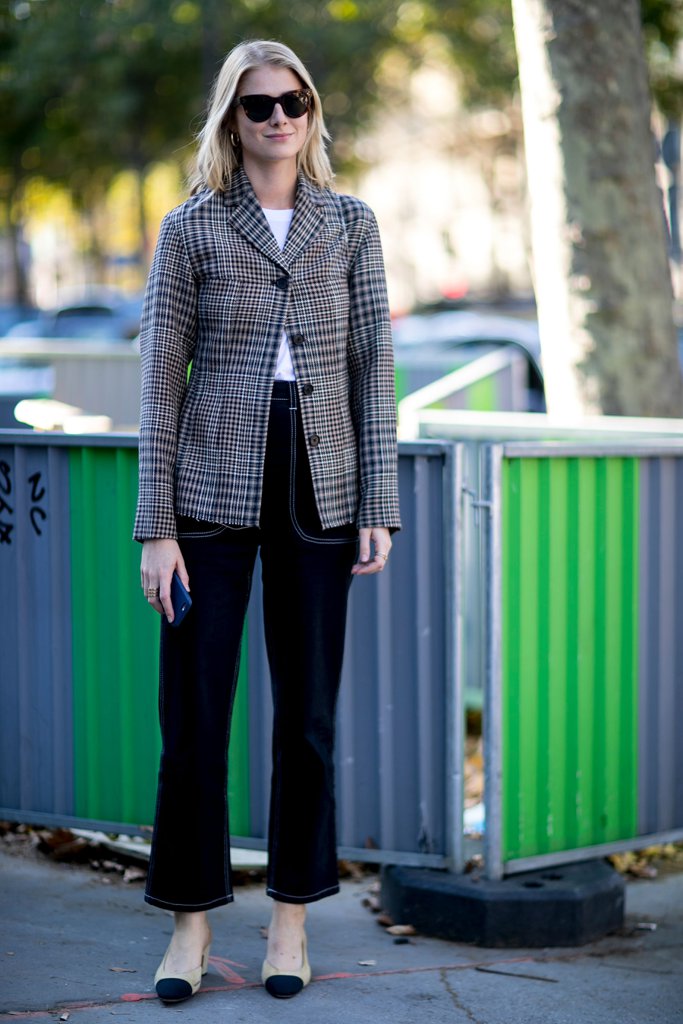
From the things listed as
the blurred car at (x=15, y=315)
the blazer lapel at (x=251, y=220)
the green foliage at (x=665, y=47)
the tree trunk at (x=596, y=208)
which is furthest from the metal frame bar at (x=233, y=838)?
the blurred car at (x=15, y=315)

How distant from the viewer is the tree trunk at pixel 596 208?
17.7ft

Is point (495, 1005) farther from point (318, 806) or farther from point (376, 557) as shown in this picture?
point (376, 557)

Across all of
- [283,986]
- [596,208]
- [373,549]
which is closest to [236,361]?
[373,549]

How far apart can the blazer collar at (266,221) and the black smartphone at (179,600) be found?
78cm

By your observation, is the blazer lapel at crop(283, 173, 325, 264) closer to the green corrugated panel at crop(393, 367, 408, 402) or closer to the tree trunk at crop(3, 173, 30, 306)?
the green corrugated panel at crop(393, 367, 408, 402)

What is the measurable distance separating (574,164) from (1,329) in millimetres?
27138

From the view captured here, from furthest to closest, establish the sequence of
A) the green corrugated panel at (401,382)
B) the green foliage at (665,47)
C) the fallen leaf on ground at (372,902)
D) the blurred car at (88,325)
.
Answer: the blurred car at (88,325) < the green foliage at (665,47) < the green corrugated panel at (401,382) < the fallen leaf on ground at (372,902)

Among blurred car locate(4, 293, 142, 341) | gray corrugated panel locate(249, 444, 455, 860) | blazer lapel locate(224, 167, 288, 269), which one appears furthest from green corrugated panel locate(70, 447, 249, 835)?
blurred car locate(4, 293, 142, 341)

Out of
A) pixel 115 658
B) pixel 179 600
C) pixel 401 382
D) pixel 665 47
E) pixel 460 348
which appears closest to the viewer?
pixel 179 600

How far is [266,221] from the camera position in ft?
10.3

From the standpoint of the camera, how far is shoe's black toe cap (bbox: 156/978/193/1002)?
315 cm

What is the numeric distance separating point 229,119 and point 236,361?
59 cm

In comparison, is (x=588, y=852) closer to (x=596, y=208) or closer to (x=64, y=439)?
(x=64, y=439)

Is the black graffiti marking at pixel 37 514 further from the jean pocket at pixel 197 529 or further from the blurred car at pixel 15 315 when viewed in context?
the blurred car at pixel 15 315
